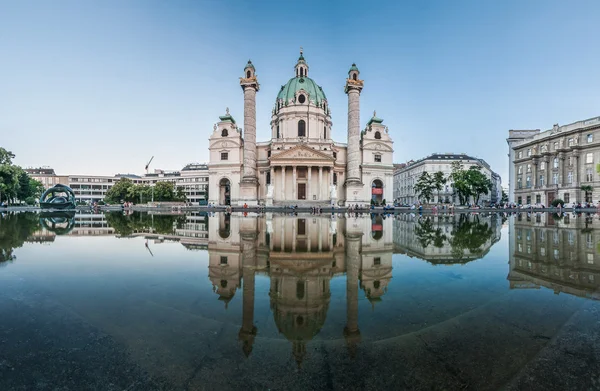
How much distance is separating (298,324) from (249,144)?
56.9m

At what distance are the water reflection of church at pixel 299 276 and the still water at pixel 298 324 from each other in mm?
36

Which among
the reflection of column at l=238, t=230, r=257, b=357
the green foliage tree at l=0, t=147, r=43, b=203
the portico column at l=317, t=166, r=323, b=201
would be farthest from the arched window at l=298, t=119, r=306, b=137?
the reflection of column at l=238, t=230, r=257, b=357

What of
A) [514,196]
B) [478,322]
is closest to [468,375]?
[478,322]

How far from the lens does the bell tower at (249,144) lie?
57.5 meters

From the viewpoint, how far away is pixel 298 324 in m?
3.86

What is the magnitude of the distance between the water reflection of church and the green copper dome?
59.3m

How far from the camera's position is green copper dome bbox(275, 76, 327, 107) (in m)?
65.8

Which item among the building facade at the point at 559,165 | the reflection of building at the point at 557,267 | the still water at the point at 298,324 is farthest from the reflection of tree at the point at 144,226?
the building facade at the point at 559,165

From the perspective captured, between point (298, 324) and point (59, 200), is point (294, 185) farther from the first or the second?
Answer: point (298, 324)

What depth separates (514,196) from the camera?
2795 inches

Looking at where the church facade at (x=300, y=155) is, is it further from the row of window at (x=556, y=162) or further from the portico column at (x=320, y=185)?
the row of window at (x=556, y=162)

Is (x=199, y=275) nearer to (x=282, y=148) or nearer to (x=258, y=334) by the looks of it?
(x=258, y=334)

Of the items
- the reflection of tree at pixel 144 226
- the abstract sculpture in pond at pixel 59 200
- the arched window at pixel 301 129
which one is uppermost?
the arched window at pixel 301 129

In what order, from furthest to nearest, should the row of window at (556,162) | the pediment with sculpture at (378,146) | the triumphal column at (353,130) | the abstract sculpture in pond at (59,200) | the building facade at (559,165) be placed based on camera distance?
the pediment with sculpture at (378,146)
the triumphal column at (353,130)
the row of window at (556,162)
the building facade at (559,165)
the abstract sculpture in pond at (59,200)
